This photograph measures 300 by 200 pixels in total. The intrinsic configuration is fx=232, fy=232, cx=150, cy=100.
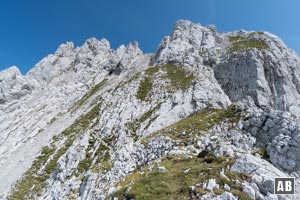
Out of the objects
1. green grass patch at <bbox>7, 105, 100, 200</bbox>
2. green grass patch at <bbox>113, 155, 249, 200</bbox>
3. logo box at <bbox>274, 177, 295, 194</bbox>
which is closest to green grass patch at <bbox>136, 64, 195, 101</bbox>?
green grass patch at <bbox>7, 105, 100, 200</bbox>

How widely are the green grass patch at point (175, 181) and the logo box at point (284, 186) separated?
90.8 inches

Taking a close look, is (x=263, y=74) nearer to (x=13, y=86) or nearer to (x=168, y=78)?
(x=168, y=78)

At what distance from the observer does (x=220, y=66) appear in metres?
67.6

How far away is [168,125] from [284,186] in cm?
2630

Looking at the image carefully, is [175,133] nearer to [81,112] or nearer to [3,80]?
[81,112]

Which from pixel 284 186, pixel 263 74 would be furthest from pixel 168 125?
pixel 263 74

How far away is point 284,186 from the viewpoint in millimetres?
16234

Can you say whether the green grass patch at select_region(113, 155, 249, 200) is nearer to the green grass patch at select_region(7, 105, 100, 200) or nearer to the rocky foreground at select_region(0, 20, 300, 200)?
the rocky foreground at select_region(0, 20, 300, 200)

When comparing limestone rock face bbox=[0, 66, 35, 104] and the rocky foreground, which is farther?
limestone rock face bbox=[0, 66, 35, 104]

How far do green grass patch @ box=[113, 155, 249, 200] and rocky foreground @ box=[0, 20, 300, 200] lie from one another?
80 mm

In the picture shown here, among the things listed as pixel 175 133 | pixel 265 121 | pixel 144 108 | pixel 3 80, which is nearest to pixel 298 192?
pixel 265 121

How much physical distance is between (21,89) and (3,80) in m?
10.1

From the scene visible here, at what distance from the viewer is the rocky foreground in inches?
732

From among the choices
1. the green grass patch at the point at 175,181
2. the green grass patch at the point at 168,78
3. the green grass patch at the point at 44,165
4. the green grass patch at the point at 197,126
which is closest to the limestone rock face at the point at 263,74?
the green grass patch at the point at 168,78
